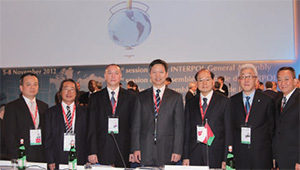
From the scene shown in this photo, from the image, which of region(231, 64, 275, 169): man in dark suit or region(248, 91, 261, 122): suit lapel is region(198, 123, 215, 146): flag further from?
region(248, 91, 261, 122): suit lapel

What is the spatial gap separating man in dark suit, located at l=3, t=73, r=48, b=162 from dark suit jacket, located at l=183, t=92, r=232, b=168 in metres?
1.70

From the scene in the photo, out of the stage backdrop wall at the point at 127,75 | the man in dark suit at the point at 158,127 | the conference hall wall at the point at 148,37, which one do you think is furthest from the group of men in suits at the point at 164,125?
the stage backdrop wall at the point at 127,75

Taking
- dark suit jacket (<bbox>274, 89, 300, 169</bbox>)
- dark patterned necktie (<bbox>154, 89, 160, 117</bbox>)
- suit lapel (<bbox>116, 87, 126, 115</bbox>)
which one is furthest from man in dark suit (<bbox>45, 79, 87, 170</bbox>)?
dark suit jacket (<bbox>274, 89, 300, 169</bbox>)

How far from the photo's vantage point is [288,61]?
6836 millimetres

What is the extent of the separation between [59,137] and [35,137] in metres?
0.26

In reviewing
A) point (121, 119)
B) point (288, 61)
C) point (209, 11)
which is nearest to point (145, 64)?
point (209, 11)

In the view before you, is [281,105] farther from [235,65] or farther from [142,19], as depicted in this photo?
[142,19]

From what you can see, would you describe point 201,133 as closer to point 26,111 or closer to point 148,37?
point 26,111

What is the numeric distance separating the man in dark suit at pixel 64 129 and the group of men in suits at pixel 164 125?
Answer: 1 centimetres

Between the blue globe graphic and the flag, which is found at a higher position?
the blue globe graphic

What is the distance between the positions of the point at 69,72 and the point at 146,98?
17.1 ft

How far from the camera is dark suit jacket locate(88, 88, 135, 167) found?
136 inches

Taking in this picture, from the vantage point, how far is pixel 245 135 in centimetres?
312

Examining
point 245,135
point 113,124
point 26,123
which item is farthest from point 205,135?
point 26,123
